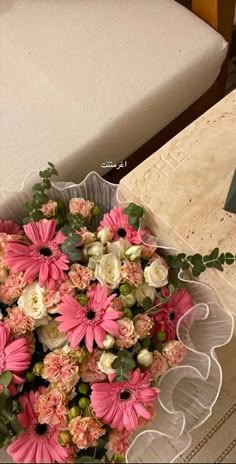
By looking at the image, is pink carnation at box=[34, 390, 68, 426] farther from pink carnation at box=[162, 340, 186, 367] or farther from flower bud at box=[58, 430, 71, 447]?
pink carnation at box=[162, 340, 186, 367]

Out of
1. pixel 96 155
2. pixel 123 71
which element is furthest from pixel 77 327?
pixel 123 71

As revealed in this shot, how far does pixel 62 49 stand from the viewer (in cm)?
102

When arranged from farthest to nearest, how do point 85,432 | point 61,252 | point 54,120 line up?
1. point 54,120
2. point 61,252
3. point 85,432

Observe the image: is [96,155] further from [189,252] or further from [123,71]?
[189,252]

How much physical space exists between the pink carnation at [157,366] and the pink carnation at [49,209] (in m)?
0.28

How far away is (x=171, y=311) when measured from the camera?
2.61 feet

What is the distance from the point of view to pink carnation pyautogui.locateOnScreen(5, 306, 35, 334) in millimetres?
743

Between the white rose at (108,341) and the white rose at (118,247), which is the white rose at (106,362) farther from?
the white rose at (118,247)

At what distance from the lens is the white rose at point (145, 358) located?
0.73 meters

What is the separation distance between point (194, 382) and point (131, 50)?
619 millimetres

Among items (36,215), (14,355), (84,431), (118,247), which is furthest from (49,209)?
(84,431)

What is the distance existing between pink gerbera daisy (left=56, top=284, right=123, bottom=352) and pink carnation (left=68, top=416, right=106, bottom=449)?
9cm

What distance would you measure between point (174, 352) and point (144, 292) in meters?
0.09

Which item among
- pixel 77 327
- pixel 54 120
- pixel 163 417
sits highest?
pixel 54 120
